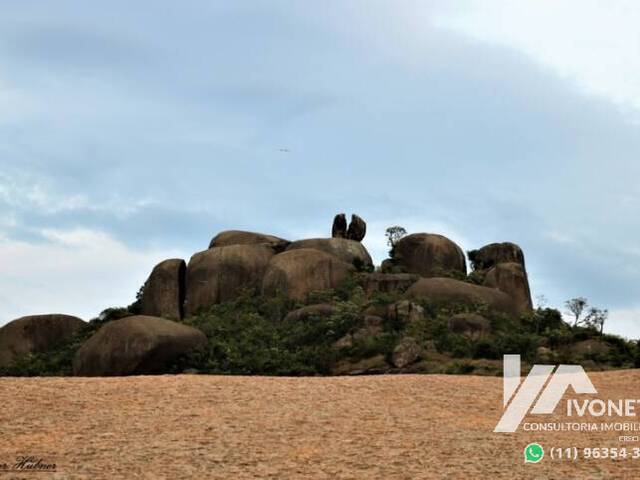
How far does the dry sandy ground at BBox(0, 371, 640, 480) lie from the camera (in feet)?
44.5

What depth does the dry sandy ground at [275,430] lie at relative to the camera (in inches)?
535

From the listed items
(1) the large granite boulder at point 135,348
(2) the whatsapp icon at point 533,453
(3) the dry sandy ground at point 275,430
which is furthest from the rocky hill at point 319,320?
(2) the whatsapp icon at point 533,453

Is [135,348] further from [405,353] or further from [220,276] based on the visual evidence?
[220,276]

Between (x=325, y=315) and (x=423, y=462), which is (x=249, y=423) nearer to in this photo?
(x=423, y=462)

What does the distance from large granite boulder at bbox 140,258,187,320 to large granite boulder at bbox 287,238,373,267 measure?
5631 millimetres

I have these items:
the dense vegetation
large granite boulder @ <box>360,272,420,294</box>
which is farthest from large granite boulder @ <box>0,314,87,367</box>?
large granite boulder @ <box>360,272,420,294</box>

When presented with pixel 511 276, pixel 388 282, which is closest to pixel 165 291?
pixel 388 282

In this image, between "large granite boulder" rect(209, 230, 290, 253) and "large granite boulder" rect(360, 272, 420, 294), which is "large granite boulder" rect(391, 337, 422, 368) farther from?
"large granite boulder" rect(209, 230, 290, 253)

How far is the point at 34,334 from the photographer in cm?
3931

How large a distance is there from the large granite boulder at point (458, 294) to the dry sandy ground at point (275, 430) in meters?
14.6

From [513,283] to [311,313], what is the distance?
10.4 meters

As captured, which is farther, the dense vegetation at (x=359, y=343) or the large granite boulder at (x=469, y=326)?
the large granite boulder at (x=469, y=326)

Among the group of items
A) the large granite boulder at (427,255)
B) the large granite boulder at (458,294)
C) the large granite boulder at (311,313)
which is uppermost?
the large granite boulder at (427,255)

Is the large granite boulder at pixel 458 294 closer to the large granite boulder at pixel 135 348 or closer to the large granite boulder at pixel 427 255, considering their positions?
the large granite boulder at pixel 427 255
